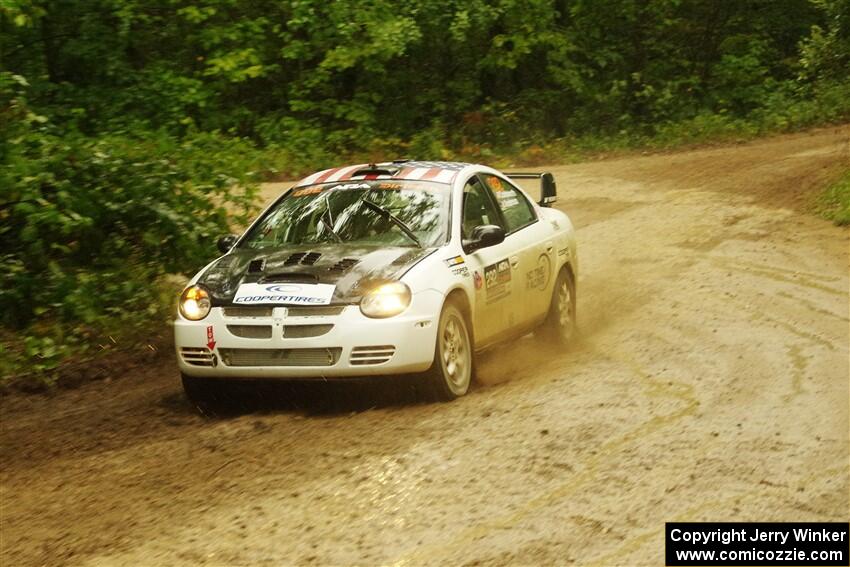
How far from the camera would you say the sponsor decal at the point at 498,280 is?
30.9 feet

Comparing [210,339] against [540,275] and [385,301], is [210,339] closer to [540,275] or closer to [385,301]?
[385,301]

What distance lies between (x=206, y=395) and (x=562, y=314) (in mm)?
3626

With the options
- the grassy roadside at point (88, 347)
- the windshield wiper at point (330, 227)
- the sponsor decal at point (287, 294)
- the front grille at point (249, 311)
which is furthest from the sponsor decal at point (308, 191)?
the grassy roadside at point (88, 347)

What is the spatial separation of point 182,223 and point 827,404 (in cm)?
652

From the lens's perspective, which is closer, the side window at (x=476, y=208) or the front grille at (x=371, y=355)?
the front grille at (x=371, y=355)

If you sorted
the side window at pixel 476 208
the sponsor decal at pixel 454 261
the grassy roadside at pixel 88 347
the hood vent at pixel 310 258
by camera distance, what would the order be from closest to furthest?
the hood vent at pixel 310 258 < the sponsor decal at pixel 454 261 < the side window at pixel 476 208 < the grassy roadside at pixel 88 347

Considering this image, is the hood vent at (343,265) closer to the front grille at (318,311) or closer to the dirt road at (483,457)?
the front grille at (318,311)

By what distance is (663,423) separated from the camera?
303 inches

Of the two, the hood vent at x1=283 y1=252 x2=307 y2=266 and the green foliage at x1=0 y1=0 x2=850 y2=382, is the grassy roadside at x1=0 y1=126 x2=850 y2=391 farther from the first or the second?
the green foliage at x1=0 y1=0 x2=850 y2=382

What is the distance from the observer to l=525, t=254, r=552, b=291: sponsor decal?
406 inches

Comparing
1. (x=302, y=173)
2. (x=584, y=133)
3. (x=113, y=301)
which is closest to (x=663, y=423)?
(x=113, y=301)

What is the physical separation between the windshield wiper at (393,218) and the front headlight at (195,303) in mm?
1459

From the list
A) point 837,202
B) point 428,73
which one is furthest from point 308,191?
point 428,73

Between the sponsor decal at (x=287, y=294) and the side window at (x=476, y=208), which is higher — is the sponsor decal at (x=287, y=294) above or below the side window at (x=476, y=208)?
below
